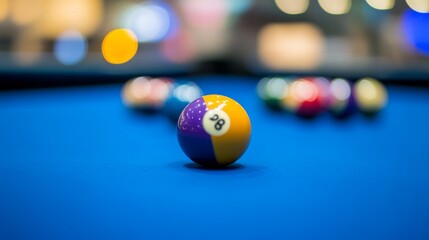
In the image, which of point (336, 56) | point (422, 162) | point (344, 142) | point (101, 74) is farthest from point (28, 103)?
point (336, 56)

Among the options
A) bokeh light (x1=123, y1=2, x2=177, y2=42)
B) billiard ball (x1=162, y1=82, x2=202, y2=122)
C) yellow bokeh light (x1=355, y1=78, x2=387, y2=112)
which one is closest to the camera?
billiard ball (x1=162, y1=82, x2=202, y2=122)

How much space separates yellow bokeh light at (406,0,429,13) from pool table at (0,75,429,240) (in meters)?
10.0

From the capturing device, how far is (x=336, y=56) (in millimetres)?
17438

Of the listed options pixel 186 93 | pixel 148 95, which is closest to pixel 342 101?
pixel 186 93

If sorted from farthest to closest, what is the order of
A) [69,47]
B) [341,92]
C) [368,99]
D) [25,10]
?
1. [69,47]
2. [25,10]
3. [368,99]
4. [341,92]

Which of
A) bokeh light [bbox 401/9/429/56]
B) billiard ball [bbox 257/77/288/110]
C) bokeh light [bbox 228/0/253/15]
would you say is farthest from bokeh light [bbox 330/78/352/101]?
bokeh light [bbox 228/0/253/15]

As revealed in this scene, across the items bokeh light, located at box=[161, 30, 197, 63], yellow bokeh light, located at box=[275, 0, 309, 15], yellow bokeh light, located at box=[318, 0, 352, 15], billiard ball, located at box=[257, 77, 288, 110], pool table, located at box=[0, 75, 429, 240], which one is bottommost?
pool table, located at box=[0, 75, 429, 240]

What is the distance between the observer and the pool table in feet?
6.79

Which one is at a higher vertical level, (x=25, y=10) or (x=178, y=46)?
(x=178, y=46)

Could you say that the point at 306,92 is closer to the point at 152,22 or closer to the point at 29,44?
the point at 29,44

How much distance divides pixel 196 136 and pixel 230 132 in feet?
0.51

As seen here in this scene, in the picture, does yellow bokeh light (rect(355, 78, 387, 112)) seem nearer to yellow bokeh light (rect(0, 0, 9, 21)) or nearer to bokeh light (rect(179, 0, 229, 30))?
bokeh light (rect(179, 0, 229, 30))

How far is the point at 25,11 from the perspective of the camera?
1653 centimetres

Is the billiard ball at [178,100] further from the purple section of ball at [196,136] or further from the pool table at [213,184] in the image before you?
the purple section of ball at [196,136]
